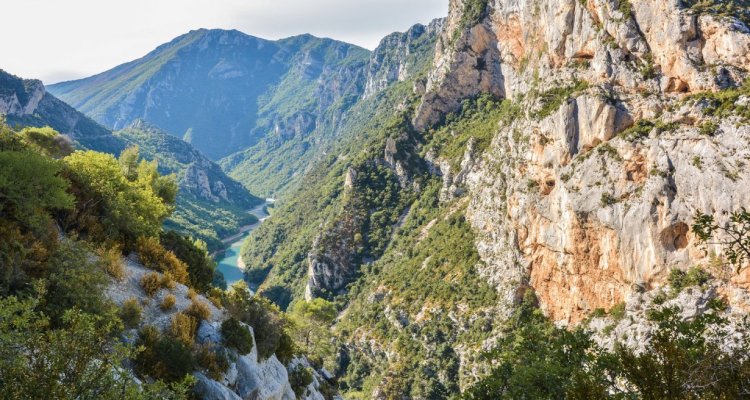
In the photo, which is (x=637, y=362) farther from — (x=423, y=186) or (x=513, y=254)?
(x=423, y=186)

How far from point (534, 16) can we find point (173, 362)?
7516 centimetres

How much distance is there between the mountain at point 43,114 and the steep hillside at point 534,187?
110 m

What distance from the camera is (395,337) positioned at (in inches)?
2557

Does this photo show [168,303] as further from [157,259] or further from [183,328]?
[157,259]

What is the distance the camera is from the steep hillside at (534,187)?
121ft

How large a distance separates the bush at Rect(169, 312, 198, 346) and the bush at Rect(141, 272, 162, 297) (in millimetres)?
1891

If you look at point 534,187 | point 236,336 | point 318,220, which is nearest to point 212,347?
point 236,336

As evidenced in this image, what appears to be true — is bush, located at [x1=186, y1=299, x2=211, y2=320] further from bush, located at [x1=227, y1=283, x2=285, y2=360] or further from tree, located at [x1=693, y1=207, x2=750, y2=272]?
tree, located at [x1=693, y1=207, x2=750, y2=272]

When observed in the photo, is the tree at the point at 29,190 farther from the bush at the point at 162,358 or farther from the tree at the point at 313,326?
the tree at the point at 313,326

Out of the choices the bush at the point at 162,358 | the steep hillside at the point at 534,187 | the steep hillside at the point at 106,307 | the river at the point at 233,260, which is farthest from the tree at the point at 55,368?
the river at the point at 233,260

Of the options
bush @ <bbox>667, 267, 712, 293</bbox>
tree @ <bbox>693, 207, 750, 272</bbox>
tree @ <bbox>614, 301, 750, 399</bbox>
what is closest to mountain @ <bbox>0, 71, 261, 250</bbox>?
bush @ <bbox>667, 267, 712, 293</bbox>

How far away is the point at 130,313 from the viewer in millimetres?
14695

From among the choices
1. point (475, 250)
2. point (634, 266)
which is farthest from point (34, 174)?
point (475, 250)

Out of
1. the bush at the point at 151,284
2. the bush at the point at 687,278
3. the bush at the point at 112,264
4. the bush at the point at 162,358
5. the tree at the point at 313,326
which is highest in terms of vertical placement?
the bush at the point at 112,264
